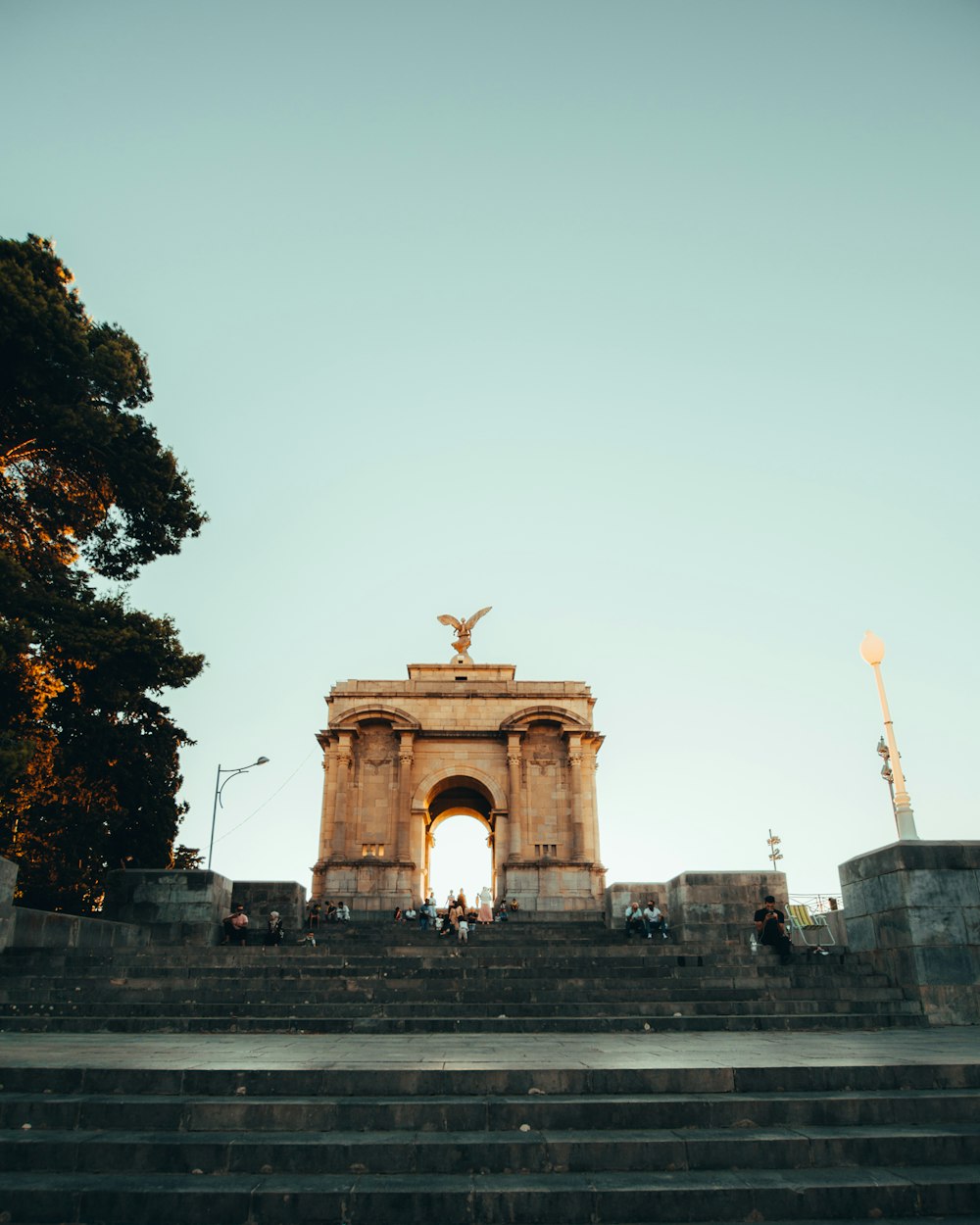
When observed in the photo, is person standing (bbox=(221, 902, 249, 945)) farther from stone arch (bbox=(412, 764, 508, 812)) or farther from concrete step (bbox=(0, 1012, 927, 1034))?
stone arch (bbox=(412, 764, 508, 812))

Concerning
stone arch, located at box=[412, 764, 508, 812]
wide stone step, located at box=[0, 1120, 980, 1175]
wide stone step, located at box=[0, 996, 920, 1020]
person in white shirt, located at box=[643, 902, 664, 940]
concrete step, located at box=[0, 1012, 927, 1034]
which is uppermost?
stone arch, located at box=[412, 764, 508, 812]

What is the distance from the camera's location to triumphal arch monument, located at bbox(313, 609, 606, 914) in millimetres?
35656

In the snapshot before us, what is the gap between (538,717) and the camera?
38.2m

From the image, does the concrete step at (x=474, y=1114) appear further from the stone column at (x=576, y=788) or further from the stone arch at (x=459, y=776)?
the stone arch at (x=459, y=776)

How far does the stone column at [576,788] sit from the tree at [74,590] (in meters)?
19.3

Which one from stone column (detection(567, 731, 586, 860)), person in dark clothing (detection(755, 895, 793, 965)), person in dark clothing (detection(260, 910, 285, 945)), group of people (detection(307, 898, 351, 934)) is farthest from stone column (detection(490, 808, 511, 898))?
person in dark clothing (detection(755, 895, 793, 965))

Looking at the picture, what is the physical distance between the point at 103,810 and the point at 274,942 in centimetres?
599

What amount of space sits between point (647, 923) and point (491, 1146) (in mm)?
17097

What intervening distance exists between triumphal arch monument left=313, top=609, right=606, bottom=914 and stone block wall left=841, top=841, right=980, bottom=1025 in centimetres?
2363

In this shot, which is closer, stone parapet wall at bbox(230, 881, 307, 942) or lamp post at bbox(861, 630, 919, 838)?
lamp post at bbox(861, 630, 919, 838)

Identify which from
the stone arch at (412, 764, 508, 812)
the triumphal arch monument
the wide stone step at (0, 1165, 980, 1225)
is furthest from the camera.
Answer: the stone arch at (412, 764, 508, 812)

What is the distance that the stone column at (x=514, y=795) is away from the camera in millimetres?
36562

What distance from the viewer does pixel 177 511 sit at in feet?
70.0

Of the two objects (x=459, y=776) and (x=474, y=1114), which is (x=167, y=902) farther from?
(x=459, y=776)
